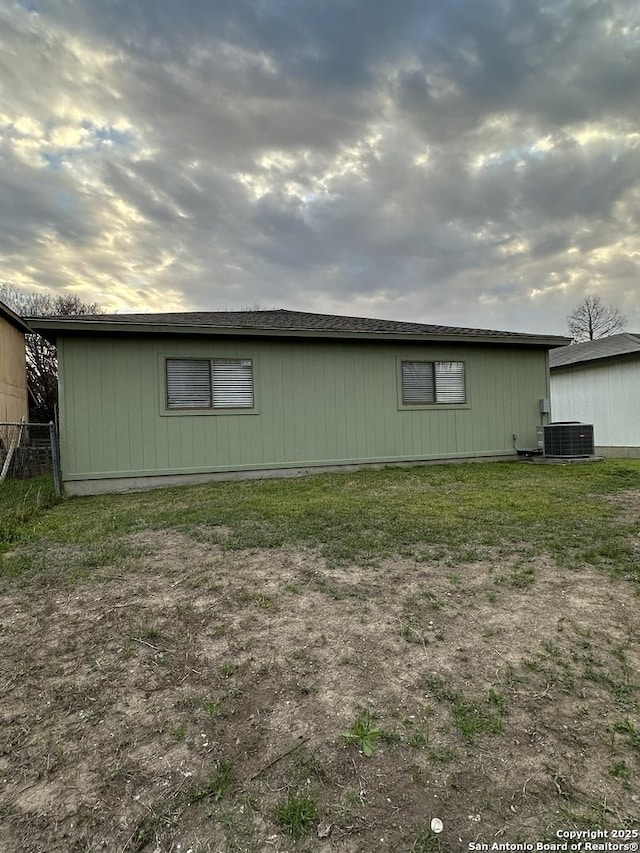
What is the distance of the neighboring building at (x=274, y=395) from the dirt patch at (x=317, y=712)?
4.51m

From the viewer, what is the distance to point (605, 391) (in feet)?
37.4

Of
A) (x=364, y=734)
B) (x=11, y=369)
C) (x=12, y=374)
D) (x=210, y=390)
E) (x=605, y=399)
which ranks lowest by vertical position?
(x=364, y=734)

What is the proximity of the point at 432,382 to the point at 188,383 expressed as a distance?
4.84 m

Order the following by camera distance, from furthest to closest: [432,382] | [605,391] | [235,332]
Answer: [605,391] < [432,382] < [235,332]

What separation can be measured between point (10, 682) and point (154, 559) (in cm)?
150

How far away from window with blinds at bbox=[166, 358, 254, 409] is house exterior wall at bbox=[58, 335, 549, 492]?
0.45 ft

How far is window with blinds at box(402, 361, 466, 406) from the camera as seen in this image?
8.45 meters

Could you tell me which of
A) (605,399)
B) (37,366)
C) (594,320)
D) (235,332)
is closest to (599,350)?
(605,399)

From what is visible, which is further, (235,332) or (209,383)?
(209,383)

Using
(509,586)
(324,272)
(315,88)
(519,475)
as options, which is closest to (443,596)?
(509,586)

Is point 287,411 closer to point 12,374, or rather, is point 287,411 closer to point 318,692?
point 318,692

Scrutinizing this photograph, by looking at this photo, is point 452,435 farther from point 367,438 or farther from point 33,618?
point 33,618

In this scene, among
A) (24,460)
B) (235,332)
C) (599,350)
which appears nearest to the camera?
(235,332)

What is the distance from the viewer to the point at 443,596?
249 centimetres
